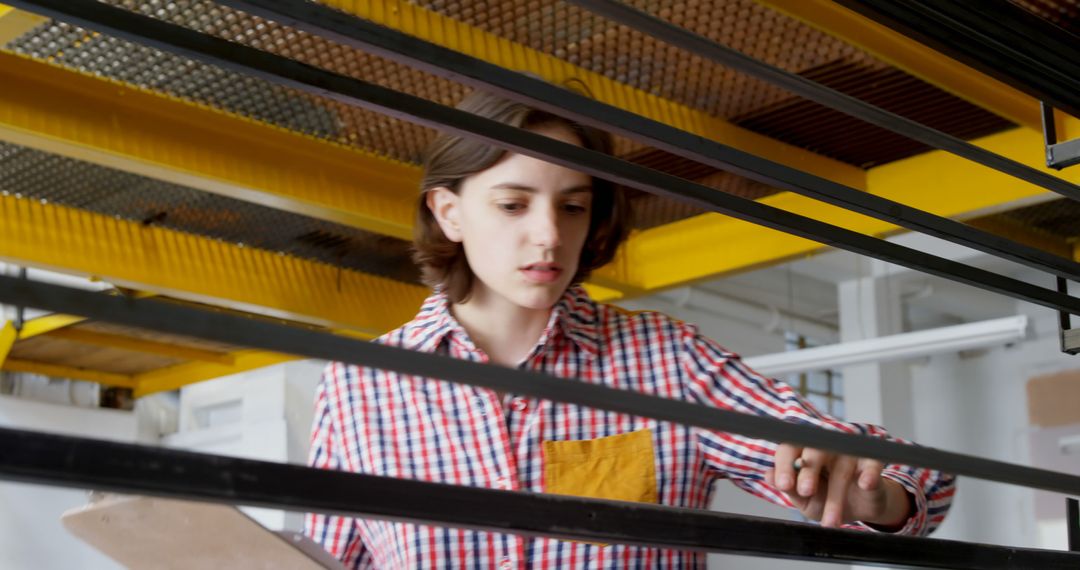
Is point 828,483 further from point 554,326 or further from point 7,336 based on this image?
point 7,336

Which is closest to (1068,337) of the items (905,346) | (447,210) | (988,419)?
(447,210)

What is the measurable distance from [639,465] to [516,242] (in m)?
0.25

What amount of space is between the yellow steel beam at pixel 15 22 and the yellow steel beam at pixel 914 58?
803 mm

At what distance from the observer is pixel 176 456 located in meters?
0.47

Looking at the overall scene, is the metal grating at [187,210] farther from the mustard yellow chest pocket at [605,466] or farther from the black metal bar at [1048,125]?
the black metal bar at [1048,125]

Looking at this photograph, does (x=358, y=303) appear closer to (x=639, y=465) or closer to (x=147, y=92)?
(x=147, y=92)

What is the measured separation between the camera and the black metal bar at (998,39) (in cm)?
84

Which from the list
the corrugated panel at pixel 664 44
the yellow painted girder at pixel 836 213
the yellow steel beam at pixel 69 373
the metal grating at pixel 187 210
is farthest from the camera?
the yellow steel beam at pixel 69 373

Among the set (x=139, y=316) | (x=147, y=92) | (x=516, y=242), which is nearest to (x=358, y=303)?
(x=147, y=92)

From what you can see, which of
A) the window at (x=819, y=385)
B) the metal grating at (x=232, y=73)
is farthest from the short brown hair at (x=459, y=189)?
the window at (x=819, y=385)

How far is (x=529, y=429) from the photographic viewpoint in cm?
129

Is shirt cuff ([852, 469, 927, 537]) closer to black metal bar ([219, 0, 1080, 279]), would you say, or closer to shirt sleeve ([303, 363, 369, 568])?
black metal bar ([219, 0, 1080, 279])

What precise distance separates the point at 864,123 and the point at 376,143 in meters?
0.76

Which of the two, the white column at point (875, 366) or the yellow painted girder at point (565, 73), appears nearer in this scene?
the yellow painted girder at point (565, 73)
